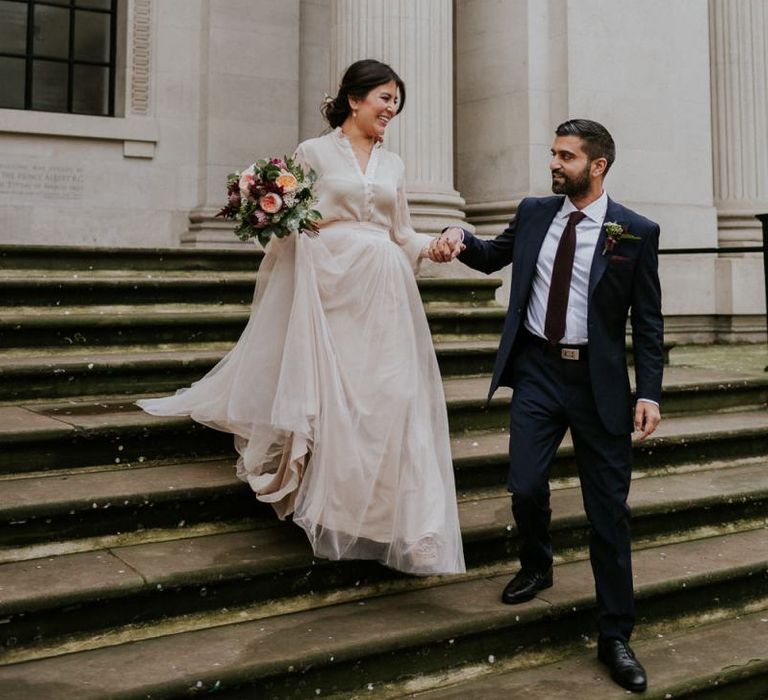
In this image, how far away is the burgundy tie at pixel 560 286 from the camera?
3.84 meters

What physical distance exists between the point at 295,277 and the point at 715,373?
→ 13.4 ft

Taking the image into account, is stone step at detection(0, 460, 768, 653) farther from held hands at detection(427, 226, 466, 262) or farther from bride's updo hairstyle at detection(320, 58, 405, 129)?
bride's updo hairstyle at detection(320, 58, 405, 129)

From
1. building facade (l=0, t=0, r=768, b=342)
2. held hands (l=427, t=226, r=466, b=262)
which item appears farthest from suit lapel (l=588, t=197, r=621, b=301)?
building facade (l=0, t=0, r=768, b=342)

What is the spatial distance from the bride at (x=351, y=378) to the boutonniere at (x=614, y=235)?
949 mm

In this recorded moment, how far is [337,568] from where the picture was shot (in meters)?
4.15

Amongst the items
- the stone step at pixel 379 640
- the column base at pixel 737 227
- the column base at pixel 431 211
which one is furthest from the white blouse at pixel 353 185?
the column base at pixel 737 227

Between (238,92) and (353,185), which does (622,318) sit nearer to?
(353,185)

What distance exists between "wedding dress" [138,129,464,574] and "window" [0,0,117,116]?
5.99 meters

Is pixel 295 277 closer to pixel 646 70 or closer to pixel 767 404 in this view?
pixel 767 404

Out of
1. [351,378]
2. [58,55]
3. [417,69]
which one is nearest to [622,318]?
[351,378]

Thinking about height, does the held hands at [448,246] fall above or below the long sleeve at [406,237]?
below

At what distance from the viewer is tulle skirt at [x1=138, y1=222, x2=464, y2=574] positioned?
3.99 meters

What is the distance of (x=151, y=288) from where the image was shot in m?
6.63

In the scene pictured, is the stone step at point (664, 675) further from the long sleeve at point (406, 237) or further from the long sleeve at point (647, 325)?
the long sleeve at point (406, 237)
